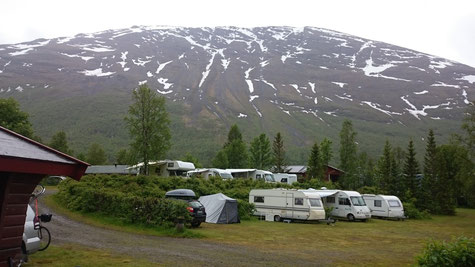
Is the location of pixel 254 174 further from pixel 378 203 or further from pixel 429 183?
pixel 429 183

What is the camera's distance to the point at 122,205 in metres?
18.5

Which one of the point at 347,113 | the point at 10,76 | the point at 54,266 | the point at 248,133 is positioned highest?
the point at 10,76

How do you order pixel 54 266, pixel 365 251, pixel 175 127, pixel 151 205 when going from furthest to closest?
pixel 175 127 < pixel 151 205 < pixel 365 251 < pixel 54 266

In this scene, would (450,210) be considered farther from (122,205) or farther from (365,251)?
(122,205)

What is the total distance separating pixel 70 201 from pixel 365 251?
17657 mm

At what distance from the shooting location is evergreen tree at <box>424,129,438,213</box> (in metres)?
→ 39.0

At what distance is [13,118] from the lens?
4522 centimetres

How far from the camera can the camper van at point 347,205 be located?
1071 inches

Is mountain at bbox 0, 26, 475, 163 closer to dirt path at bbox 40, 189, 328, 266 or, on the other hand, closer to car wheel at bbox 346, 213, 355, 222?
car wheel at bbox 346, 213, 355, 222

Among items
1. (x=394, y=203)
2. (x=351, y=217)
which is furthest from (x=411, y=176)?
(x=351, y=217)

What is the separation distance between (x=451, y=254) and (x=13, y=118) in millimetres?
50303

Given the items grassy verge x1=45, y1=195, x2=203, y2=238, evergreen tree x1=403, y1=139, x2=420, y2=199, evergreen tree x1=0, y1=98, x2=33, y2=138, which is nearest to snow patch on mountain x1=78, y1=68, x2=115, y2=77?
evergreen tree x1=0, y1=98, x2=33, y2=138

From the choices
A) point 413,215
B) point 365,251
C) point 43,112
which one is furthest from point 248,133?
point 365,251

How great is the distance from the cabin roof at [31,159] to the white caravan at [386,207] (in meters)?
29.7
